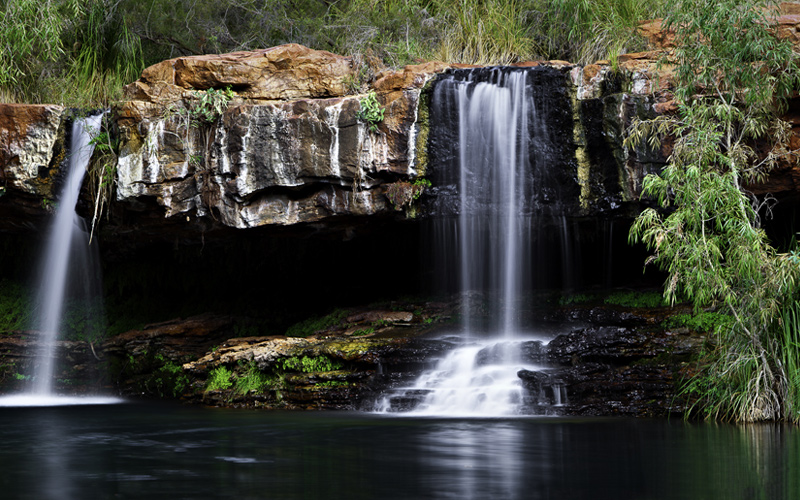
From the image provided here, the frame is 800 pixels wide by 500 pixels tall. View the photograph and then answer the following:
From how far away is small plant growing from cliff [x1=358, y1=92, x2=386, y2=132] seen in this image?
12212 mm

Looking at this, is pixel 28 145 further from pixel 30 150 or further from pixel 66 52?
pixel 66 52

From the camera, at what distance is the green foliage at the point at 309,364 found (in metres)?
11.6

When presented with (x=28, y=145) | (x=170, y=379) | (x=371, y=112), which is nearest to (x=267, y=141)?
(x=371, y=112)

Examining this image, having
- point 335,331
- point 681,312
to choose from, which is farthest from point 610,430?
point 335,331

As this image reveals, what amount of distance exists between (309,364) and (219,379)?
155 cm

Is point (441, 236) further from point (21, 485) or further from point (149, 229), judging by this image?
point (21, 485)

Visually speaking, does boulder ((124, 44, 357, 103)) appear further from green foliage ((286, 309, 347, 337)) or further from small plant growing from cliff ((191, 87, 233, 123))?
green foliage ((286, 309, 347, 337))

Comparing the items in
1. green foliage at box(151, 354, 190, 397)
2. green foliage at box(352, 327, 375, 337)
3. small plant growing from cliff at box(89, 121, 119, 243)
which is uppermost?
small plant growing from cliff at box(89, 121, 119, 243)

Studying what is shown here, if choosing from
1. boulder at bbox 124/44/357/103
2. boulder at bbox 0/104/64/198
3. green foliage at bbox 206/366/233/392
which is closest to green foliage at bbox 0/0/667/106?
boulder at bbox 124/44/357/103

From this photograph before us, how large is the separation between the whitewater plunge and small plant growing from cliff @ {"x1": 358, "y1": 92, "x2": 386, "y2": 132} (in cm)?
478

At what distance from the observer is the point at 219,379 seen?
12.1 meters

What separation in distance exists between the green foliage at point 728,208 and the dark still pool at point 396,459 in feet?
2.65

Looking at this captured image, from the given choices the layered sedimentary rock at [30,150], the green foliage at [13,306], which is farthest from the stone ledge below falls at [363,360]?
the layered sedimentary rock at [30,150]

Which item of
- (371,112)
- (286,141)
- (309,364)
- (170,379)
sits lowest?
(170,379)
